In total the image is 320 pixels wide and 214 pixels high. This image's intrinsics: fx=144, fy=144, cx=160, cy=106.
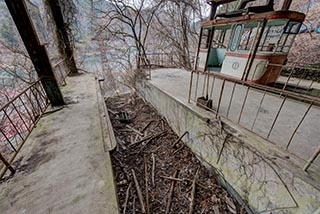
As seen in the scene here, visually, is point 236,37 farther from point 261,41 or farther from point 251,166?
point 251,166

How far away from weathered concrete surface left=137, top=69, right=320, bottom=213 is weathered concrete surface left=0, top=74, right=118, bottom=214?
2134 mm

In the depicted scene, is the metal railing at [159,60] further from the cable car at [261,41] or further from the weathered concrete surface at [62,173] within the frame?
the weathered concrete surface at [62,173]

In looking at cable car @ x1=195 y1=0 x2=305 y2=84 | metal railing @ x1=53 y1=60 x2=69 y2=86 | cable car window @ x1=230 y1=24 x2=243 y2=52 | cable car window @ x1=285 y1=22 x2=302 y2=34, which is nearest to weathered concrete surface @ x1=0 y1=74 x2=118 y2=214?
metal railing @ x1=53 y1=60 x2=69 y2=86

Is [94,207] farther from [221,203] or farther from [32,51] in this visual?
[32,51]

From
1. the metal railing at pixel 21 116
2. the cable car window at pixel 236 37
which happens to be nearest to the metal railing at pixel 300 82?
the cable car window at pixel 236 37

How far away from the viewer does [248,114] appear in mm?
3232

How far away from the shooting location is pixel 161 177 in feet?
10.9

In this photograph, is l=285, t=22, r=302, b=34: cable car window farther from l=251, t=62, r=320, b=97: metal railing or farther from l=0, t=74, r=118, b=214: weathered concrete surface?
l=0, t=74, r=118, b=214: weathered concrete surface

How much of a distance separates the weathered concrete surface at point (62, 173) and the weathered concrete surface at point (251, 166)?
7.00 feet

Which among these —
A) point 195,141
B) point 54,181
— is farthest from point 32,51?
point 195,141

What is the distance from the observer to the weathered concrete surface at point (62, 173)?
171 centimetres

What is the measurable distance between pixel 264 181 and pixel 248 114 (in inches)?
57.0

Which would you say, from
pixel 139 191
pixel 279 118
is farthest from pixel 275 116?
pixel 139 191

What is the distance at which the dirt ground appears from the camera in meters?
2.75
